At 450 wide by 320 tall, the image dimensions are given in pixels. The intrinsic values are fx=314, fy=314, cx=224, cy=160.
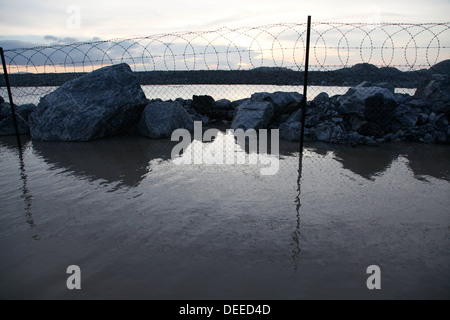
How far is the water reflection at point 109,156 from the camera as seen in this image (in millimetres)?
6129

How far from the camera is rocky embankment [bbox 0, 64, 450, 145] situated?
9195 millimetres

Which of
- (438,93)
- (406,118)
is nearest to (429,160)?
(406,118)

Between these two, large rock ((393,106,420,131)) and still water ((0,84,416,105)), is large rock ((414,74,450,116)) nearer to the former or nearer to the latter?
large rock ((393,106,420,131))

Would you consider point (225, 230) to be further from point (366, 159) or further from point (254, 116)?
point (254, 116)

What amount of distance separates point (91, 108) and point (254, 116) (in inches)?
198

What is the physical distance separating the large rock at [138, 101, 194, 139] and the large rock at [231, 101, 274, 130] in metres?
1.66

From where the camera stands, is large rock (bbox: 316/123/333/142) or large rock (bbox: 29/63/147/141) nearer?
large rock (bbox: 316/123/333/142)

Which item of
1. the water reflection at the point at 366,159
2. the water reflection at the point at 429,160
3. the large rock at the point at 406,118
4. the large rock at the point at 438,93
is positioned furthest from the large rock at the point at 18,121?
the large rock at the point at 438,93

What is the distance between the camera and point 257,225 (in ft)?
12.9

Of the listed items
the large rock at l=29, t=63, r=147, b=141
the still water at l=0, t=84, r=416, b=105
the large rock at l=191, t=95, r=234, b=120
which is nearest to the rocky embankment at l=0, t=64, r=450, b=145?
the large rock at l=29, t=63, r=147, b=141

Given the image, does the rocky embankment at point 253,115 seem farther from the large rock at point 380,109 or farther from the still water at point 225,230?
the still water at point 225,230

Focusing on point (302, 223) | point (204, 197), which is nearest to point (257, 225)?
point (302, 223)
